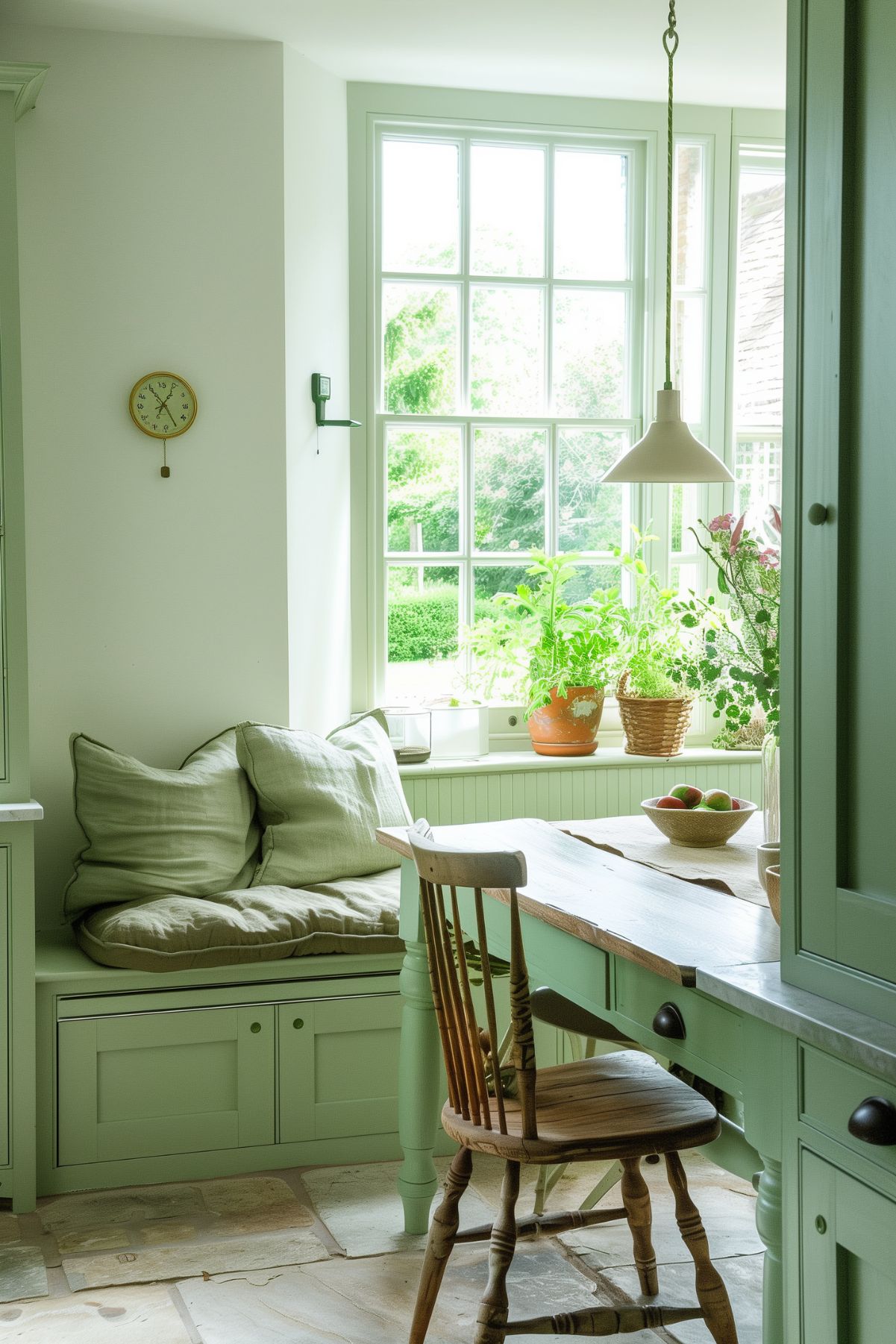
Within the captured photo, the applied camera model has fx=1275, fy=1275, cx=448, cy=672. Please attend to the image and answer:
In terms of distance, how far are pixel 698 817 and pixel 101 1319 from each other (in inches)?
65.3

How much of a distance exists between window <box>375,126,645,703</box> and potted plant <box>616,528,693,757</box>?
10.8 inches

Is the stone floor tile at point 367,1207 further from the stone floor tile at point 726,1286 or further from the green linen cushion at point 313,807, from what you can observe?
the green linen cushion at point 313,807

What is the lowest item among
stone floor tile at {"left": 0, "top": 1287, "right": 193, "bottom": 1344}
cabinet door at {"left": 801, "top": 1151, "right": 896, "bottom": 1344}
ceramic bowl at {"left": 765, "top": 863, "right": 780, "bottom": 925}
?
stone floor tile at {"left": 0, "top": 1287, "right": 193, "bottom": 1344}

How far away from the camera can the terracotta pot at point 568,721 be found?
4.55 metres

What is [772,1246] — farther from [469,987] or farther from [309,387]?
[309,387]

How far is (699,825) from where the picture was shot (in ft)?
9.85

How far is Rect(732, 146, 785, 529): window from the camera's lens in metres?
4.84

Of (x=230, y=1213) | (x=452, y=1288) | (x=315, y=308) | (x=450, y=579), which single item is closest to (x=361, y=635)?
(x=450, y=579)

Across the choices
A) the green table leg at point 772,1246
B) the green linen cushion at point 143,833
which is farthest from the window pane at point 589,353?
the green table leg at point 772,1246

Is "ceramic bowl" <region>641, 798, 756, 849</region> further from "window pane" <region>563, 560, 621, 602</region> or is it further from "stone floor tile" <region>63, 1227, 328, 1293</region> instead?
"window pane" <region>563, 560, 621, 602</region>

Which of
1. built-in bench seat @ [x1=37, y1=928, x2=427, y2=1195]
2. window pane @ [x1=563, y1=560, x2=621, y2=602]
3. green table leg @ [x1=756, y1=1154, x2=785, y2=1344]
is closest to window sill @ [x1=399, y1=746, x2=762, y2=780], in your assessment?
window pane @ [x1=563, y1=560, x2=621, y2=602]

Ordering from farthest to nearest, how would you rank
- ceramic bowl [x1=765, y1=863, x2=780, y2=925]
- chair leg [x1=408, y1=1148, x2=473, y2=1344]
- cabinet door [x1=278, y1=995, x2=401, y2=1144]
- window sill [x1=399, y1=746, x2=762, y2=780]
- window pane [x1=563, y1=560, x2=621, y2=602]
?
1. window pane [x1=563, y1=560, x2=621, y2=602]
2. window sill [x1=399, y1=746, x2=762, y2=780]
3. cabinet door [x1=278, y1=995, x2=401, y2=1144]
4. chair leg [x1=408, y1=1148, x2=473, y2=1344]
5. ceramic bowl [x1=765, y1=863, x2=780, y2=925]

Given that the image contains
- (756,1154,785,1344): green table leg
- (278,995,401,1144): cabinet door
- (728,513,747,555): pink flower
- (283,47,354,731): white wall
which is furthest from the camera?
(283,47,354,731): white wall

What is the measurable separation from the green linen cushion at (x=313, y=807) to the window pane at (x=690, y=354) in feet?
6.50
